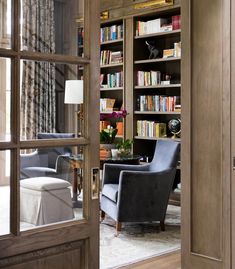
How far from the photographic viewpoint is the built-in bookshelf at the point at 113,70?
6961 mm

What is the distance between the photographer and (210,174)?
3348 millimetres

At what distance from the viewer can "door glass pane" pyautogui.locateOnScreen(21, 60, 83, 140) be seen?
1960 mm

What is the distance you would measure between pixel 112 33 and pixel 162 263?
13.5ft

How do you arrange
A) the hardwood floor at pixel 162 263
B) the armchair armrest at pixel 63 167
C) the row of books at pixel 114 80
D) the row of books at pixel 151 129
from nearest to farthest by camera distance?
the armchair armrest at pixel 63 167 → the hardwood floor at pixel 162 263 → the row of books at pixel 151 129 → the row of books at pixel 114 80

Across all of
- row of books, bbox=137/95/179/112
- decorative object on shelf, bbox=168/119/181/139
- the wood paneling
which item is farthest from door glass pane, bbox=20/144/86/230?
the wood paneling

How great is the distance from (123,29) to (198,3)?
348 cm

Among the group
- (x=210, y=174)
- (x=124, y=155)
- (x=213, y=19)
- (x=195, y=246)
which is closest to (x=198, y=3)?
(x=213, y=19)

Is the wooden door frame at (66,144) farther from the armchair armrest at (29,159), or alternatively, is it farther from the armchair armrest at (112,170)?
the armchair armrest at (112,170)

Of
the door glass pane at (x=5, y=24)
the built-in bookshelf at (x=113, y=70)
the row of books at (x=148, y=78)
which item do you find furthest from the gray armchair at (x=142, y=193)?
the door glass pane at (x=5, y=24)

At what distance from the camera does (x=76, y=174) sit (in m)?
2.17

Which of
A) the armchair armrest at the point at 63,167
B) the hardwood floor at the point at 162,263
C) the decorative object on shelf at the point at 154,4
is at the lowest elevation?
the hardwood floor at the point at 162,263

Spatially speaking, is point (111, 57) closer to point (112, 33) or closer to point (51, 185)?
point (112, 33)

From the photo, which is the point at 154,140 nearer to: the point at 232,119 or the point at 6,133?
the point at 232,119

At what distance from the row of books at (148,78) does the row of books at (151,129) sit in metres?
0.56
